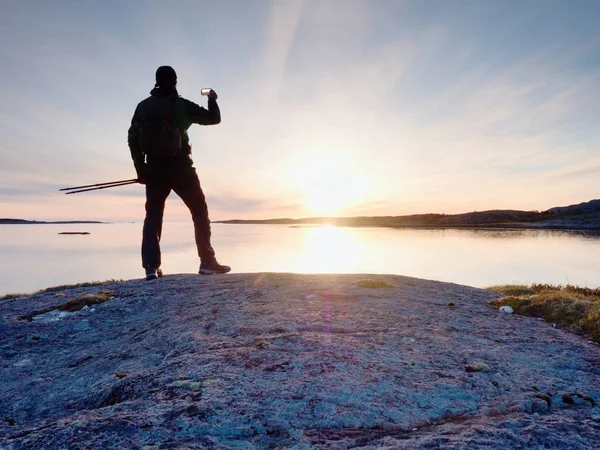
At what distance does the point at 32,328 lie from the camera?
16.4 feet

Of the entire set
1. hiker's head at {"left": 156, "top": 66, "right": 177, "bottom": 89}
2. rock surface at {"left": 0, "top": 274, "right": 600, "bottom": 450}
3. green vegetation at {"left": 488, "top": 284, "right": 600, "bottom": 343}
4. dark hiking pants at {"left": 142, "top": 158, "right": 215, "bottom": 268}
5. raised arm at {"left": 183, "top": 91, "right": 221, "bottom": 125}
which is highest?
hiker's head at {"left": 156, "top": 66, "right": 177, "bottom": 89}

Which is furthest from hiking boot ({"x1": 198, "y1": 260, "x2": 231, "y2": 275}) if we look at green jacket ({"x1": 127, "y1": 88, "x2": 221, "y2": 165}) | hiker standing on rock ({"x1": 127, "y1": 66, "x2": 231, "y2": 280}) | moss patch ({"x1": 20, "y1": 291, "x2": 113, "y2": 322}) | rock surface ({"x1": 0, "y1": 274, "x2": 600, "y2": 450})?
rock surface ({"x1": 0, "y1": 274, "x2": 600, "y2": 450})

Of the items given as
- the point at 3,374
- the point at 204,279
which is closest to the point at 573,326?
the point at 204,279

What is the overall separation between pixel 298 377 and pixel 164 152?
5.52 meters

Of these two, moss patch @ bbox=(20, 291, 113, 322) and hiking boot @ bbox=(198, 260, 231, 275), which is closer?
moss patch @ bbox=(20, 291, 113, 322)

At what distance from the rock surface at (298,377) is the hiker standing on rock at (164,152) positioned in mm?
2497

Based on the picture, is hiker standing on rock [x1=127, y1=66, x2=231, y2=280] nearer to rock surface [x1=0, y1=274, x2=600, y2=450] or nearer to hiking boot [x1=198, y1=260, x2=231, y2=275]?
hiking boot [x1=198, y1=260, x2=231, y2=275]

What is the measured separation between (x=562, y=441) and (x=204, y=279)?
20.5 feet

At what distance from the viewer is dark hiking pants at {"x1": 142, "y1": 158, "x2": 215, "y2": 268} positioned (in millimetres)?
7297

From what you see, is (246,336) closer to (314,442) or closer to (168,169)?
(314,442)

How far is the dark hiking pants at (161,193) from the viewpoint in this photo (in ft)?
23.9

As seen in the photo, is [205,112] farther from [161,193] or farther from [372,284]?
[372,284]

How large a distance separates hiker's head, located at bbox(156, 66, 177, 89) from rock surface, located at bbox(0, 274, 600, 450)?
4.40m

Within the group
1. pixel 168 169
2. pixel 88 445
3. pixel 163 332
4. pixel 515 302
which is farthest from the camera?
pixel 168 169
